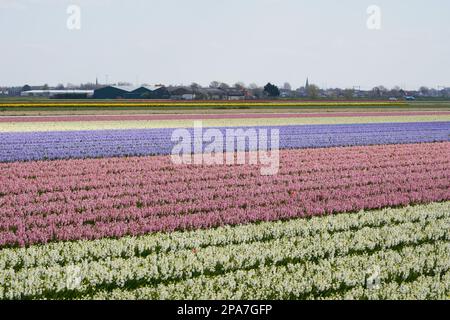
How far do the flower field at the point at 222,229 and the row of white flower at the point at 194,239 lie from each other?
0.03m

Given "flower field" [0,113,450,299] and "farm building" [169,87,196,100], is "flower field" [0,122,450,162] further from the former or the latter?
"farm building" [169,87,196,100]

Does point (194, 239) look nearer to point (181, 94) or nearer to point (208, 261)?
point (208, 261)

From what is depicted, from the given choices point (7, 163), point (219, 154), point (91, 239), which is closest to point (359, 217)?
point (91, 239)

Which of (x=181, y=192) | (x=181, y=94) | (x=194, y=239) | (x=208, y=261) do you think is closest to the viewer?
(x=208, y=261)

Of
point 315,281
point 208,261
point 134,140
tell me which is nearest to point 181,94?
point 134,140

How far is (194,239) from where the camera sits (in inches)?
384

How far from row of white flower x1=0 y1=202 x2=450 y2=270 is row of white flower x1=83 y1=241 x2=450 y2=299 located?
1.61 metres

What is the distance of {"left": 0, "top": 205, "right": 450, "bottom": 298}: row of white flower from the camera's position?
7585 mm

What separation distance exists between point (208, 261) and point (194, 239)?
1.32m

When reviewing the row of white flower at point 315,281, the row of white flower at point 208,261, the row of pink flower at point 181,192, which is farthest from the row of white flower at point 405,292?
the row of pink flower at point 181,192

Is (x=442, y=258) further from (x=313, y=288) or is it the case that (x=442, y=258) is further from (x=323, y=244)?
(x=313, y=288)

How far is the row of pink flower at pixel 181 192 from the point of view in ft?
35.9

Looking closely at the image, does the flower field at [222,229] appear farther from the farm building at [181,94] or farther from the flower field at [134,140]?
the farm building at [181,94]
